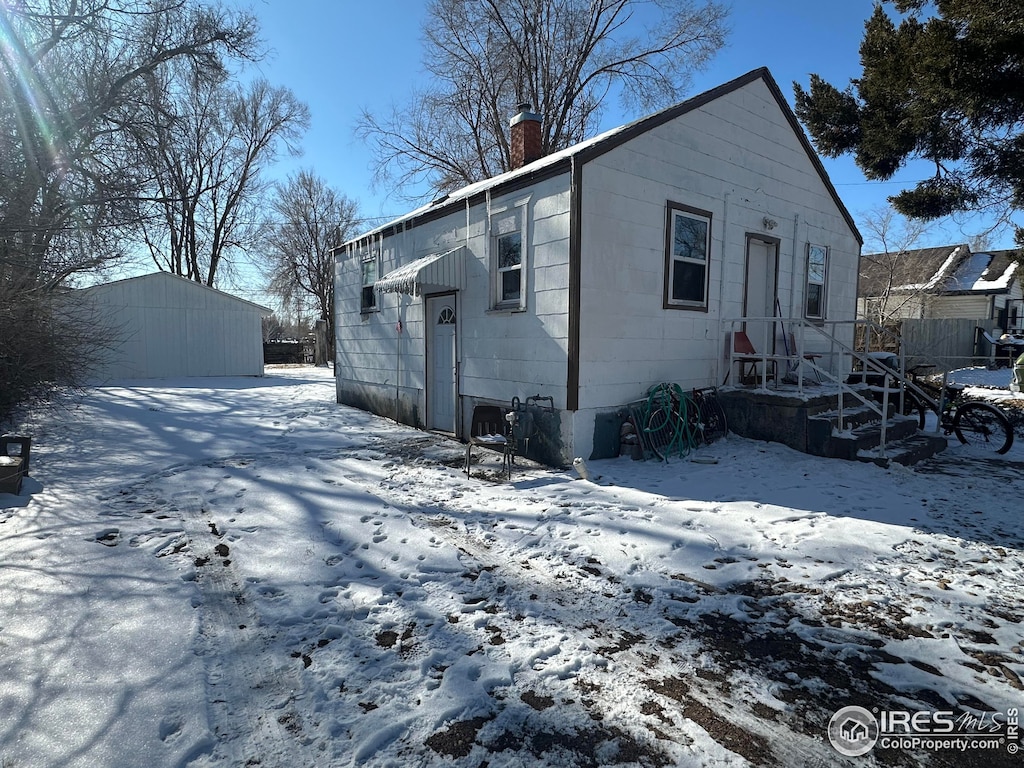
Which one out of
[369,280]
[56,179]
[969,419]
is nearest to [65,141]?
[56,179]

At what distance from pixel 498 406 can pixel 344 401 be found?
6.76 m

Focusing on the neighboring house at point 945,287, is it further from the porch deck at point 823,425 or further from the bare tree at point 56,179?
the bare tree at point 56,179

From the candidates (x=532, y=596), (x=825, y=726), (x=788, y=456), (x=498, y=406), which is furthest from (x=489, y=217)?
(x=825, y=726)

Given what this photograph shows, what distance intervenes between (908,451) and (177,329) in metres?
22.8

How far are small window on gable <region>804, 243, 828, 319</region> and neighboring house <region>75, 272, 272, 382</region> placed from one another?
20281 millimetres

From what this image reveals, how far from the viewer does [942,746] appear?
2.18 meters

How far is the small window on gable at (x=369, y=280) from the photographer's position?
11320mm

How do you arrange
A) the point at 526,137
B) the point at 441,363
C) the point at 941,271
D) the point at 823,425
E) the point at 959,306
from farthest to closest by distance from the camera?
1. the point at 941,271
2. the point at 959,306
3. the point at 526,137
4. the point at 441,363
5. the point at 823,425

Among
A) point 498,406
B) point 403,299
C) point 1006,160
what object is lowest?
point 498,406

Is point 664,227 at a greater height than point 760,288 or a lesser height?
greater

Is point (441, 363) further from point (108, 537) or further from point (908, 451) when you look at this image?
point (908, 451)

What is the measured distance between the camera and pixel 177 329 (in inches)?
801

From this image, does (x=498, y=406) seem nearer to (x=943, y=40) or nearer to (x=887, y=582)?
(x=887, y=582)

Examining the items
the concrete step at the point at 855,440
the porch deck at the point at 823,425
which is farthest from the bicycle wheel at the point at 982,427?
the concrete step at the point at 855,440
